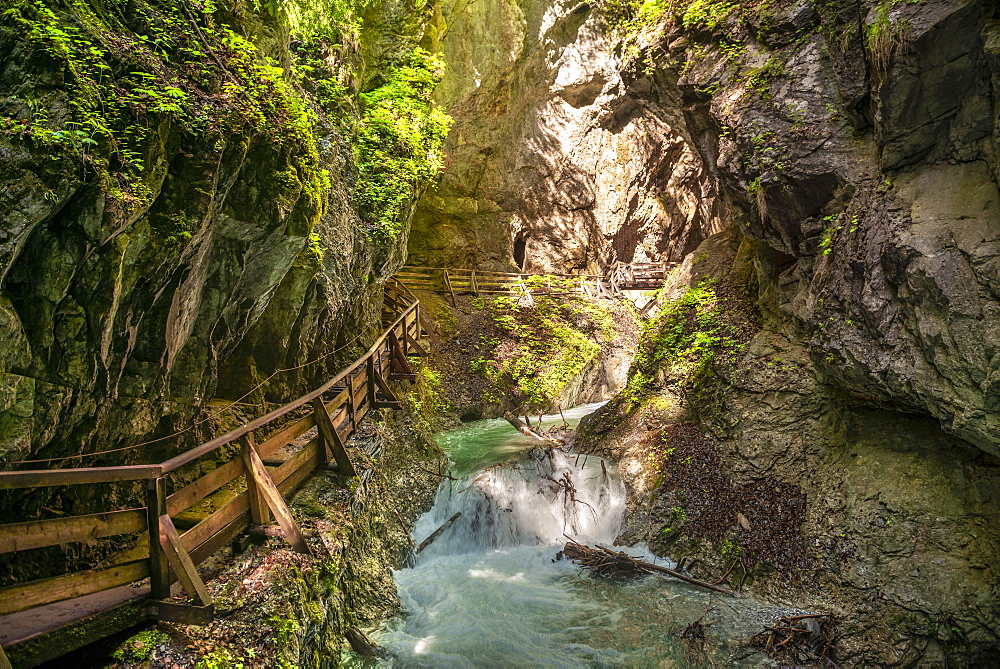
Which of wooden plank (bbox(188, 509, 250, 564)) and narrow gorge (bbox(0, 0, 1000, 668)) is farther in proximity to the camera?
wooden plank (bbox(188, 509, 250, 564))

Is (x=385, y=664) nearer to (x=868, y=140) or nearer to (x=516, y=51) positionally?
(x=868, y=140)

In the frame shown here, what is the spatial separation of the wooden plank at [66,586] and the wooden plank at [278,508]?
1.27 meters

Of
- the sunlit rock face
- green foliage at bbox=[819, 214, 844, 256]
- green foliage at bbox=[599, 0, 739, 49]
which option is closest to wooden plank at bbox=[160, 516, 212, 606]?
green foliage at bbox=[819, 214, 844, 256]

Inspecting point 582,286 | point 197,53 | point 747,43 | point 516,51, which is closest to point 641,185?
point 582,286

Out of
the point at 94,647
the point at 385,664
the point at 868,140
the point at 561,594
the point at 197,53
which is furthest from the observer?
the point at 561,594

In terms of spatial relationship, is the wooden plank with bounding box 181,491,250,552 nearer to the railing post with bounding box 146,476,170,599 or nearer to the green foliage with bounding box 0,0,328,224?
the railing post with bounding box 146,476,170,599

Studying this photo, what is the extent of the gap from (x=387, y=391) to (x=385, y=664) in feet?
17.6

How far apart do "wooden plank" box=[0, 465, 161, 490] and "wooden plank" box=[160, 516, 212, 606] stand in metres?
0.43

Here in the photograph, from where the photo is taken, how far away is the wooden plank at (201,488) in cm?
442

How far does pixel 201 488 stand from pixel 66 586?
1.18m

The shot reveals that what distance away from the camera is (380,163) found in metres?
10.8

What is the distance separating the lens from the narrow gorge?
13.1 ft

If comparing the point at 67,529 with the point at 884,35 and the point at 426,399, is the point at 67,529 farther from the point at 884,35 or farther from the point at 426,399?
the point at 426,399

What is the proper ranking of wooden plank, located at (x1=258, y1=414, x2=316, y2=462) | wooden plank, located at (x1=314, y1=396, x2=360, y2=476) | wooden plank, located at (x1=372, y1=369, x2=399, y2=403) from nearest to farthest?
wooden plank, located at (x1=258, y1=414, x2=316, y2=462) < wooden plank, located at (x1=314, y1=396, x2=360, y2=476) < wooden plank, located at (x1=372, y1=369, x2=399, y2=403)
